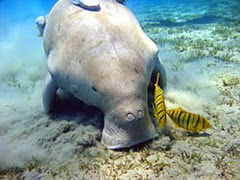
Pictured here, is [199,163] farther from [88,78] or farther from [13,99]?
[13,99]

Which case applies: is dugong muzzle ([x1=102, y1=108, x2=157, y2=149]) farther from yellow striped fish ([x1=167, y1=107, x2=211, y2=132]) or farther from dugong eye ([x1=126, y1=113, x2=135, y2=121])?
yellow striped fish ([x1=167, y1=107, x2=211, y2=132])

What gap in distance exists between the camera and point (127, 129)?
3.38 metres

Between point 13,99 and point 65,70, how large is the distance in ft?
8.82

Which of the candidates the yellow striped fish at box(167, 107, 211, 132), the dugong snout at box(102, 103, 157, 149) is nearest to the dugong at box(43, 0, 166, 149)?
the dugong snout at box(102, 103, 157, 149)

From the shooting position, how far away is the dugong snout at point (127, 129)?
3.32m

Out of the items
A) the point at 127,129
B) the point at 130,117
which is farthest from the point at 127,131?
the point at 130,117

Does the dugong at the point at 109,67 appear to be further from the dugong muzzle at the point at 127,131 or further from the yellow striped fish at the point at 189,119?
the yellow striped fish at the point at 189,119

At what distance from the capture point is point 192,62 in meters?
7.70

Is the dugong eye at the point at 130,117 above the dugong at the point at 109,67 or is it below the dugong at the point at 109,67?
below

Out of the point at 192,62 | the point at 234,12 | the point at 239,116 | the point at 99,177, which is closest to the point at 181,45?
the point at 192,62

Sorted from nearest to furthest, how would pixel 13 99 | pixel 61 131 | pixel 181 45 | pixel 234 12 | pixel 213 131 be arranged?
pixel 213 131, pixel 61 131, pixel 13 99, pixel 181 45, pixel 234 12

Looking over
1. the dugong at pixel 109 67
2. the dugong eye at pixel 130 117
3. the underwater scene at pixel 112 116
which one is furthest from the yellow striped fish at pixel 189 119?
the dugong eye at pixel 130 117

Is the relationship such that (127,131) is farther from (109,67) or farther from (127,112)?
(109,67)

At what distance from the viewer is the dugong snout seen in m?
3.32
